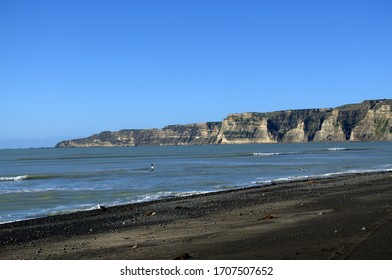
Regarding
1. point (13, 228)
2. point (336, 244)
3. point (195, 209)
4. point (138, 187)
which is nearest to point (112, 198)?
point (138, 187)

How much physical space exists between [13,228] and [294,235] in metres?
9.25

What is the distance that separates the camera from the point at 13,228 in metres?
15.5

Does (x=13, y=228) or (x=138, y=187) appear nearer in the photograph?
(x=13, y=228)

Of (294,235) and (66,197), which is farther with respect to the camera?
(66,197)

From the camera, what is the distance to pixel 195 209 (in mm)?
18078

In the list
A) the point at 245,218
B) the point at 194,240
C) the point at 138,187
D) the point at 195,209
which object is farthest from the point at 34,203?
the point at 194,240

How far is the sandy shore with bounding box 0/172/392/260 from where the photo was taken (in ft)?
28.4

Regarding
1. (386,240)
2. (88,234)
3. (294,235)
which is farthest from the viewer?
(88,234)

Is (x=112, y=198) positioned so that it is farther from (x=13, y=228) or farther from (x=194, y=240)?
(x=194, y=240)

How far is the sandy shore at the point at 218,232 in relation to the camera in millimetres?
8648

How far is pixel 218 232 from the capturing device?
11406mm

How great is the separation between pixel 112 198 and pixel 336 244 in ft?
59.2
